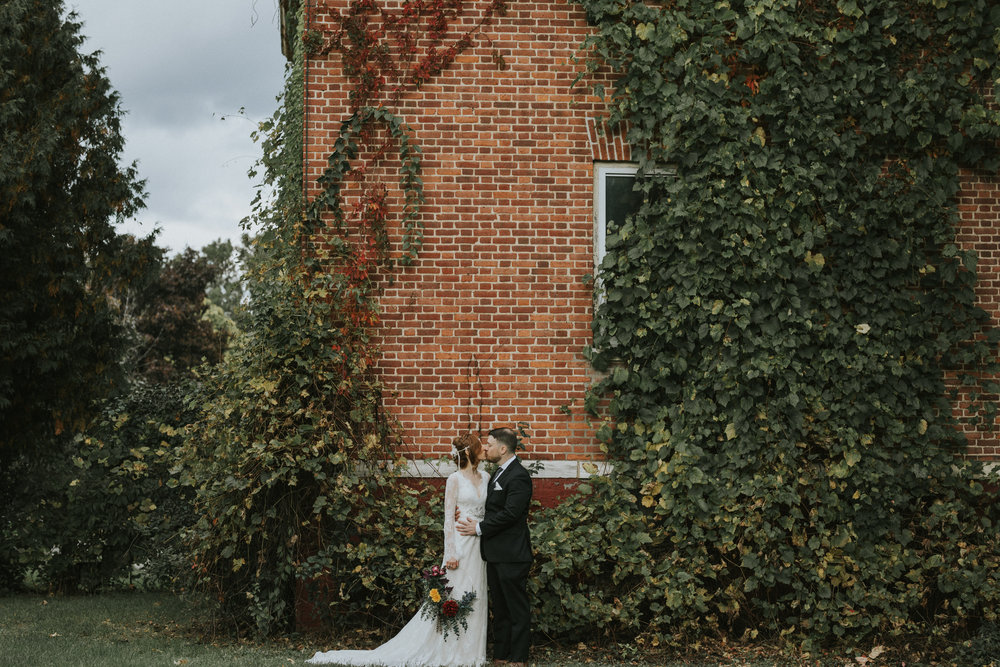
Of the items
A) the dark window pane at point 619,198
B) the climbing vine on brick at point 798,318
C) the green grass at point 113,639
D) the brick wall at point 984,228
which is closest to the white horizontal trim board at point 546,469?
the climbing vine on brick at point 798,318

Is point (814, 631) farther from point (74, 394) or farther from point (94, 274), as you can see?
point (94, 274)

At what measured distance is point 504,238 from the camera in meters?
9.27

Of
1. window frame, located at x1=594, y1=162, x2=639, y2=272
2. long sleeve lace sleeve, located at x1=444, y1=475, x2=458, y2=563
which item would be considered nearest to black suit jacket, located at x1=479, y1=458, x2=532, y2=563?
long sleeve lace sleeve, located at x1=444, y1=475, x2=458, y2=563

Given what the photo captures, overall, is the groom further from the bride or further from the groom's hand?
the bride

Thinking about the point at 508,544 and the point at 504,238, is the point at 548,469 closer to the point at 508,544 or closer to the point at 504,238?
the point at 508,544

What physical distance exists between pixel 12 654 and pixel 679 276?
23.2ft

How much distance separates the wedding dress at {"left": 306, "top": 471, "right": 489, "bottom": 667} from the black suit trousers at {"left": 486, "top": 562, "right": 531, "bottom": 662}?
135 mm

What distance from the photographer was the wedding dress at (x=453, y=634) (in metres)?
7.64

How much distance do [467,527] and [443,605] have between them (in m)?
0.68

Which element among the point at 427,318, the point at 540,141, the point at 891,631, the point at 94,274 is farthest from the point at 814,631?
the point at 94,274

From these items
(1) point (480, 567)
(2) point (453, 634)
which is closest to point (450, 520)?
(1) point (480, 567)

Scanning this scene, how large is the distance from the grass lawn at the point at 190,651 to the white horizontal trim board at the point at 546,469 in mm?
1614

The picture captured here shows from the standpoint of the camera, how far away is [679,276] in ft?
29.5

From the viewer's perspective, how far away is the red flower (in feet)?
25.0
